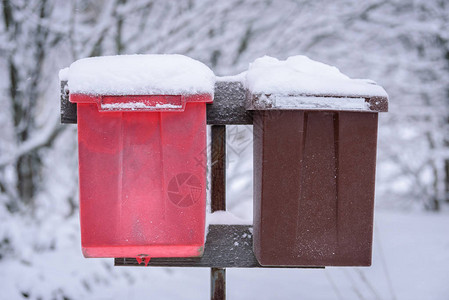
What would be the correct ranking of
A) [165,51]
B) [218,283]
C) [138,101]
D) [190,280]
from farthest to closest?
[190,280]
[165,51]
[218,283]
[138,101]

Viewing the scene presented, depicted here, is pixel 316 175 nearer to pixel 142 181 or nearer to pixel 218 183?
pixel 218 183

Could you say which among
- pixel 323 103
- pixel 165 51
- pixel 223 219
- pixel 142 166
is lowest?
pixel 223 219

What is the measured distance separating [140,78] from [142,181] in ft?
1.09

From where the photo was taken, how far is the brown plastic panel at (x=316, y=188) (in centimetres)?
121

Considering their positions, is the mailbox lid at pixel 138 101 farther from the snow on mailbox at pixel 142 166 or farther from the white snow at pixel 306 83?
the white snow at pixel 306 83

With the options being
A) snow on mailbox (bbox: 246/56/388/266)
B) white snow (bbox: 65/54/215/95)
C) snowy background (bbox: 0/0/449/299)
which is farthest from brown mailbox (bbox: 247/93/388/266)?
snowy background (bbox: 0/0/449/299)

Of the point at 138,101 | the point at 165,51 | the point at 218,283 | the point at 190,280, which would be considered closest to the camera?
the point at 138,101

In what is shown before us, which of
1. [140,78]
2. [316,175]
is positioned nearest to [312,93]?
[316,175]

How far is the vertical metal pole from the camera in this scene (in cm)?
147

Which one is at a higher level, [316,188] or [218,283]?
[316,188]

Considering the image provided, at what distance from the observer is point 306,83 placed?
1.18 metres

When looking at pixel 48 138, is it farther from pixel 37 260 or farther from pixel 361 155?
pixel 361 155

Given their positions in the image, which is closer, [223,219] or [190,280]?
[223,219]

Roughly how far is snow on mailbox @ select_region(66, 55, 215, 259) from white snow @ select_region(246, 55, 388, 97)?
174 mm
